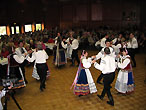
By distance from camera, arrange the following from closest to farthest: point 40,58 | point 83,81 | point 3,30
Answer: point 83,81 → point 40,58 → point 3,30

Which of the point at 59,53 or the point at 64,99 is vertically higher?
the point at 59,53

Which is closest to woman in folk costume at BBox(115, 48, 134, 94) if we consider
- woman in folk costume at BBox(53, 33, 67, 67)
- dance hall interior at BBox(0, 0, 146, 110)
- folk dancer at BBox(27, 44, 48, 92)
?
dance hall interior at BBox(0, 0, 146, 110)

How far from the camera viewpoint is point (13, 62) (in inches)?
196

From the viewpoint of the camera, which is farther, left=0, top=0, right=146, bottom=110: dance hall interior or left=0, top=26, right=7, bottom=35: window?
left=0, top=26, right=7, bottom=35: window

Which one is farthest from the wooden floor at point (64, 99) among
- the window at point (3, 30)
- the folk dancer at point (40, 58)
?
the window at point (3, 30)

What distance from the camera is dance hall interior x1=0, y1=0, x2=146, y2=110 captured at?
15.1ft

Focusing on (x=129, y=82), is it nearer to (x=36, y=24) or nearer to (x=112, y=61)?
(x=112, y=61)

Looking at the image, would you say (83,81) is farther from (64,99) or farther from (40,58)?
(40,58)

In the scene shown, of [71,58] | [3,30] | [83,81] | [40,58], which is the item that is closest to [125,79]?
[83,81]

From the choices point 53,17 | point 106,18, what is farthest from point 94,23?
point 53,17

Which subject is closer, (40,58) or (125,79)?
(125,79)

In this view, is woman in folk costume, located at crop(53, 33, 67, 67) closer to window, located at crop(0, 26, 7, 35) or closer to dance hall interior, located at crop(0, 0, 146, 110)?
dance hall interior, located at crop(0, 0, 146, 110)

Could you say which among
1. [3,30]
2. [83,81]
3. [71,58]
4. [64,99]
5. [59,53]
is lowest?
[64,99]

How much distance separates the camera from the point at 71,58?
8.38 metres
